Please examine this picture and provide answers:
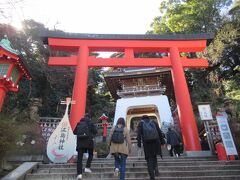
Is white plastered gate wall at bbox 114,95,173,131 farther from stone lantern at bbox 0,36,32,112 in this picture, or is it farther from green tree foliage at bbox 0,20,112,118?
stone lantern at bbox 0,36,32,112

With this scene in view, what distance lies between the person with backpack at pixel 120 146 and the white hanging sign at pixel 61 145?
107 inches

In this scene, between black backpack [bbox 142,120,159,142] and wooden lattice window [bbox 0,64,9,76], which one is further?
wooden lattice window [bbox 0,64,9,76]

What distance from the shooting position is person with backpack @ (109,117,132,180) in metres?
5.07

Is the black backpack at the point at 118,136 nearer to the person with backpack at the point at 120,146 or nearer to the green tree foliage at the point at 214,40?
the person with backpack at the point at 120,146

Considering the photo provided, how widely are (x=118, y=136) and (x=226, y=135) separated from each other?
13.2ft

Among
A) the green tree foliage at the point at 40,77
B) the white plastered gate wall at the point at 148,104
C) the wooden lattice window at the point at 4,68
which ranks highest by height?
the green tree foliage at the point at 40,77

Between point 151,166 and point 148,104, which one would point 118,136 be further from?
point 148,104

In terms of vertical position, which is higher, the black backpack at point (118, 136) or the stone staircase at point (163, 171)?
the black backpack at point (118, 136)

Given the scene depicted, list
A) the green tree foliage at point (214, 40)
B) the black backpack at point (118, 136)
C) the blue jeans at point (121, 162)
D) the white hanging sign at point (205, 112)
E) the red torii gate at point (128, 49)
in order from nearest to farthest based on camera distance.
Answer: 1. the blue jeans at point (121, 162)
2. the black backpack at point (118, 136)
3. the white hanging sign at point (205, 112)
4. the red torii gate at point (128, 49)
5. the green tree foliage at point (214, 40)

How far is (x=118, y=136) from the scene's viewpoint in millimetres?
5246

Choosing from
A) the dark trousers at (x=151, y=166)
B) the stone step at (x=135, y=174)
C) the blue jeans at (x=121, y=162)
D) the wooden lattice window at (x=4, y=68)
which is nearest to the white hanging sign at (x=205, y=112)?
the stone step at (x=135, y=174)

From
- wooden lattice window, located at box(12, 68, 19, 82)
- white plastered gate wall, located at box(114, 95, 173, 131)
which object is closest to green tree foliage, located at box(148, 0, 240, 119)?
white plastered gate wall, located at box(114, 95, 173, 131)

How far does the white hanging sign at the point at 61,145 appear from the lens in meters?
7.54

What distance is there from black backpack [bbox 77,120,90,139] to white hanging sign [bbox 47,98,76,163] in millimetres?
2262
